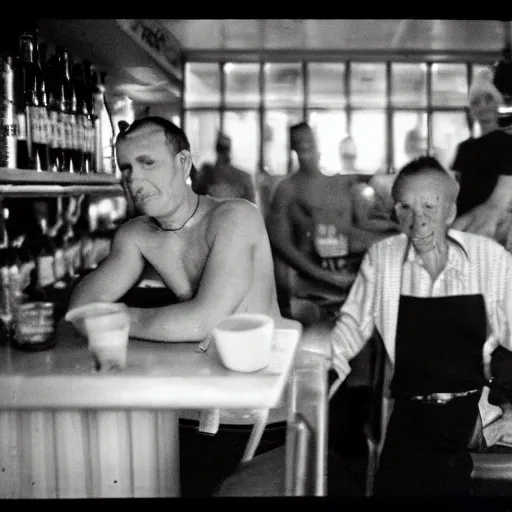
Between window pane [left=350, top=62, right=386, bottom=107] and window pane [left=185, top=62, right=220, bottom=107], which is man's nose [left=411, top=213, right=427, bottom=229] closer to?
window pane [left=350, top=62, right=386, bottom=107]

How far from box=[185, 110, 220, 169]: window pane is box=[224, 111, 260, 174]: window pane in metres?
0.04

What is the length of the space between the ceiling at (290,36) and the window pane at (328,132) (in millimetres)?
203

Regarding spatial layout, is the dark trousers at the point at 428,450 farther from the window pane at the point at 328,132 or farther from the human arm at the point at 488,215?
the window pane at the point at 328,132

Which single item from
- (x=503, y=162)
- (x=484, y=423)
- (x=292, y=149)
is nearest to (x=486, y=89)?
(x=503, y=162)

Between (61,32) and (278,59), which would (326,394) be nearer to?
(278,59)

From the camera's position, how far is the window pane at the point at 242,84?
2.11m

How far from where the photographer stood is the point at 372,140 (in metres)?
2.11

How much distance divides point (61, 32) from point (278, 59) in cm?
70

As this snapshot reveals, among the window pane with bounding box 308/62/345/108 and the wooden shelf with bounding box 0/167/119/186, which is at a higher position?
the window pane with bounding box 308/62/345/108

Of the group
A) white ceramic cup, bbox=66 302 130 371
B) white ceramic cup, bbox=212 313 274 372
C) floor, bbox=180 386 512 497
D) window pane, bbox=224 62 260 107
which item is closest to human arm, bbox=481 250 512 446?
floor, bbox=180 386 512 497

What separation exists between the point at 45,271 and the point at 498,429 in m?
1.54

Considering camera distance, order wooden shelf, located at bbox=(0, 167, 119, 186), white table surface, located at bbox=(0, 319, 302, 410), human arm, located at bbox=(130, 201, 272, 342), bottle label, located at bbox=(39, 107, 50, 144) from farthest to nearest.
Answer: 1. bottle label, located at bbox=(39, 107, 50, 144)
2. human arm, located at bbox=(130, 201, 272, 342)
3. wooden shelf, located at bbox=(0, 167, 119, 186)
4. white table surface, located at bbox=(0, 319, 302, 410)

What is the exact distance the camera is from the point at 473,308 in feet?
6.96

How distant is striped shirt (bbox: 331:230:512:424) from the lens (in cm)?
211
